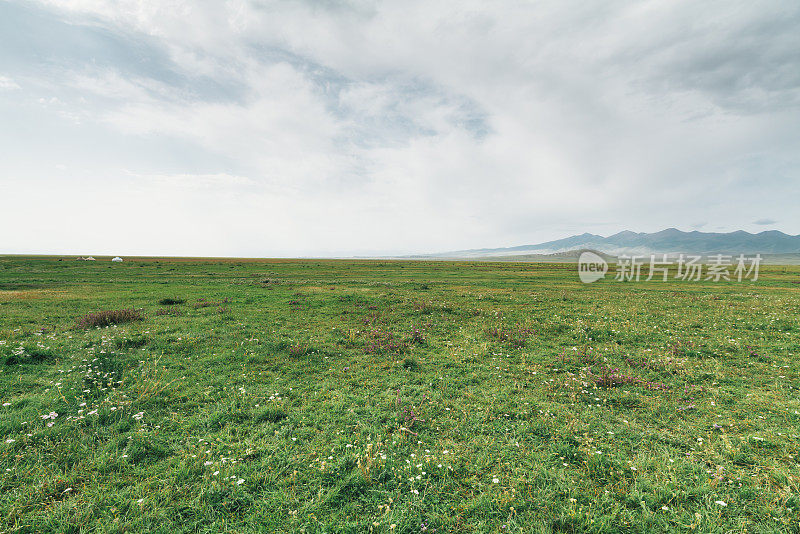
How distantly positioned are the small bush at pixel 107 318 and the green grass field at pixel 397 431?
0.64 meters

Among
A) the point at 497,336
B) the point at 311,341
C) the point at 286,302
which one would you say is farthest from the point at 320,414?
the point at 286,302

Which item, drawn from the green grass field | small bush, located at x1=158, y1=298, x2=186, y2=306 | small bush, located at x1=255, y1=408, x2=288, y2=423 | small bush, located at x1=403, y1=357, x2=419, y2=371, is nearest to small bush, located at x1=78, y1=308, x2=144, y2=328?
the green grass field

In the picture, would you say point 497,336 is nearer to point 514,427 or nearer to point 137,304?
point 514,427

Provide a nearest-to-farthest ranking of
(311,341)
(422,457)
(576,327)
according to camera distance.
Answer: (422,457)
(311,341)
(576,327)

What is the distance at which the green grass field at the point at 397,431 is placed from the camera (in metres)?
5.38

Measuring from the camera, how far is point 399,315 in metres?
20.6

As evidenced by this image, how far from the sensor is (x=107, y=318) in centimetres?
1709

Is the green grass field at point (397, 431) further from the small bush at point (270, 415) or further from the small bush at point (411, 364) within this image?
the small bush at point (411, 364)

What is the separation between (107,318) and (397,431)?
1861 centimetres

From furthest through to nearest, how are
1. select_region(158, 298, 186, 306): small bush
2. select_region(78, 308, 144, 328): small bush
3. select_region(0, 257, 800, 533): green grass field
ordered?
select_region(158, 298, 186, 306): small bush
select_region(78, 308, 144, 328): small bush
select_region(0, 257, 800, 533): green grass field

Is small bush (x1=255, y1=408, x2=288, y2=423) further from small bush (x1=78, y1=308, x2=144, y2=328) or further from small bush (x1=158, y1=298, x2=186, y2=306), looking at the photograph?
small bush (x1=158, y1=298, x2=186, y2=306)

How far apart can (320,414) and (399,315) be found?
40.1 feet

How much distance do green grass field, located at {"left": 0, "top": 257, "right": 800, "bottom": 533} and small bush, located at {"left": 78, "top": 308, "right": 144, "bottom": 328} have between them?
2.09ft

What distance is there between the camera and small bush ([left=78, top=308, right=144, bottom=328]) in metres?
16.5
